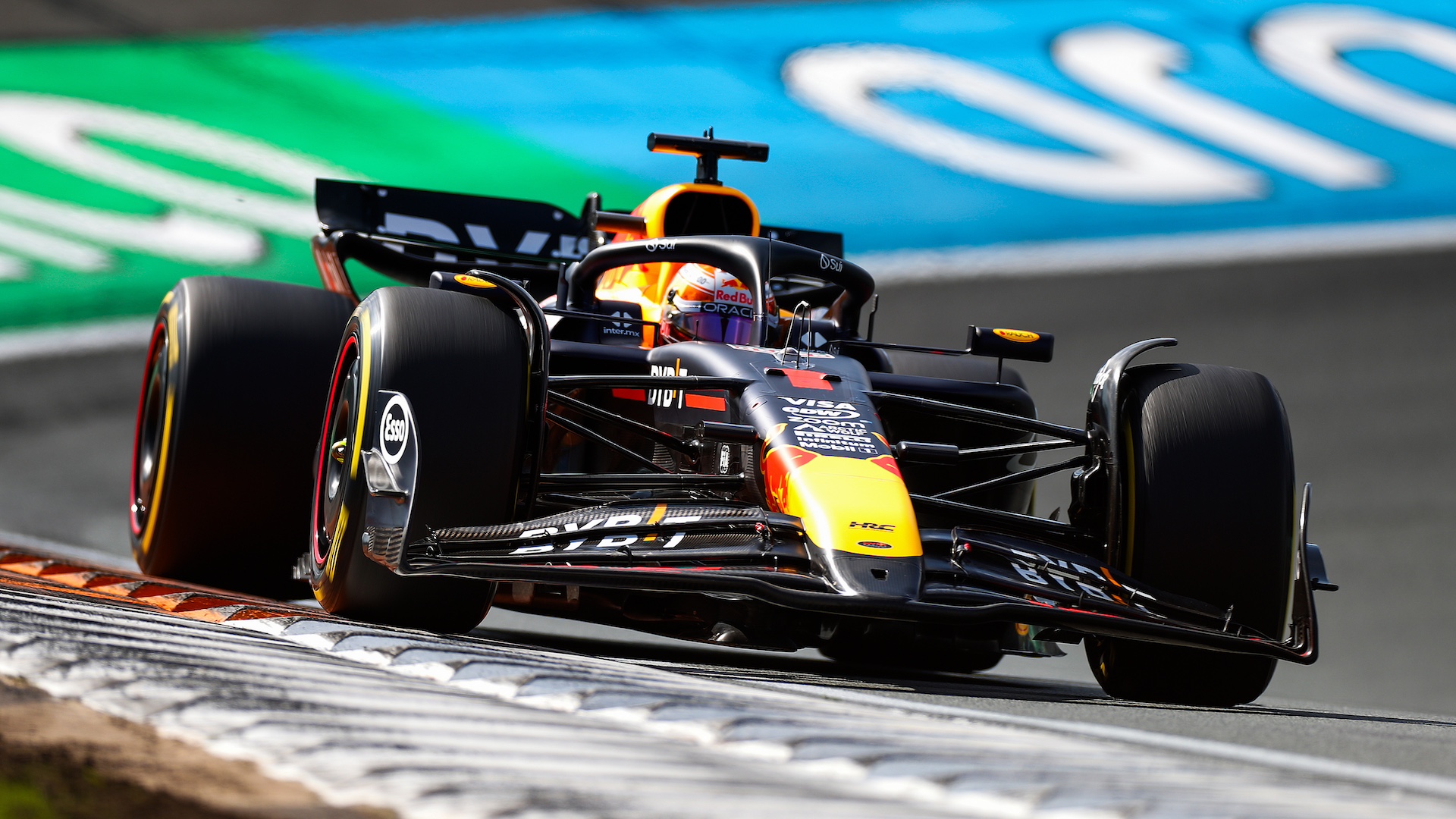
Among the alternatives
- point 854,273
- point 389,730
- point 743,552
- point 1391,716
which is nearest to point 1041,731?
point 743,552

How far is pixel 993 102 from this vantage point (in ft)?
58.7

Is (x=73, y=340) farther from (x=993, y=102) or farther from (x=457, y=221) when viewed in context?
(x=993, y=102)

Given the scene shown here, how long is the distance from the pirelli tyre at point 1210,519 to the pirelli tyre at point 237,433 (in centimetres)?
314

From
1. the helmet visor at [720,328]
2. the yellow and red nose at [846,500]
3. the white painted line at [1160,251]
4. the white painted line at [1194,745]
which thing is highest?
the white painted line at [1160,251]

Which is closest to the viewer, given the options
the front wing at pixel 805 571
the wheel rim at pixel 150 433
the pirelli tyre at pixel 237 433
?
the front wing at pixel 805 571

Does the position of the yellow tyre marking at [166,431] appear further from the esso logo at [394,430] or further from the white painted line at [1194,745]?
the white painted line at [1194,745]

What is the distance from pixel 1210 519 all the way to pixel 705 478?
1.53 metres

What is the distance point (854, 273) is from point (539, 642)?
1797mm

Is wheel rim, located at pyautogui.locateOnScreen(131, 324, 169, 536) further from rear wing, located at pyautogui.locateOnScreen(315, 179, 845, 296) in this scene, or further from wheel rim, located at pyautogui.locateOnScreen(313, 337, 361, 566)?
wheel rim, located at pyautogui.locateOnScreen(313, 337, 361, 566)

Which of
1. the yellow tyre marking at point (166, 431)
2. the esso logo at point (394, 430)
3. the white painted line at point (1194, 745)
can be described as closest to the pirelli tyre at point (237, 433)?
the yellow tyre marking at point (166, 431)

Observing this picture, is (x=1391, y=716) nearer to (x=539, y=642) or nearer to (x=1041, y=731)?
(x=1041, y=731)

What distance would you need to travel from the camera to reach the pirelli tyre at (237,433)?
6.21 meters

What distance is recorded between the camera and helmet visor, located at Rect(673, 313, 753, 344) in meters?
6.02

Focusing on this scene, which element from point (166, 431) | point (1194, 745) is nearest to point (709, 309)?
point (166, 431)
